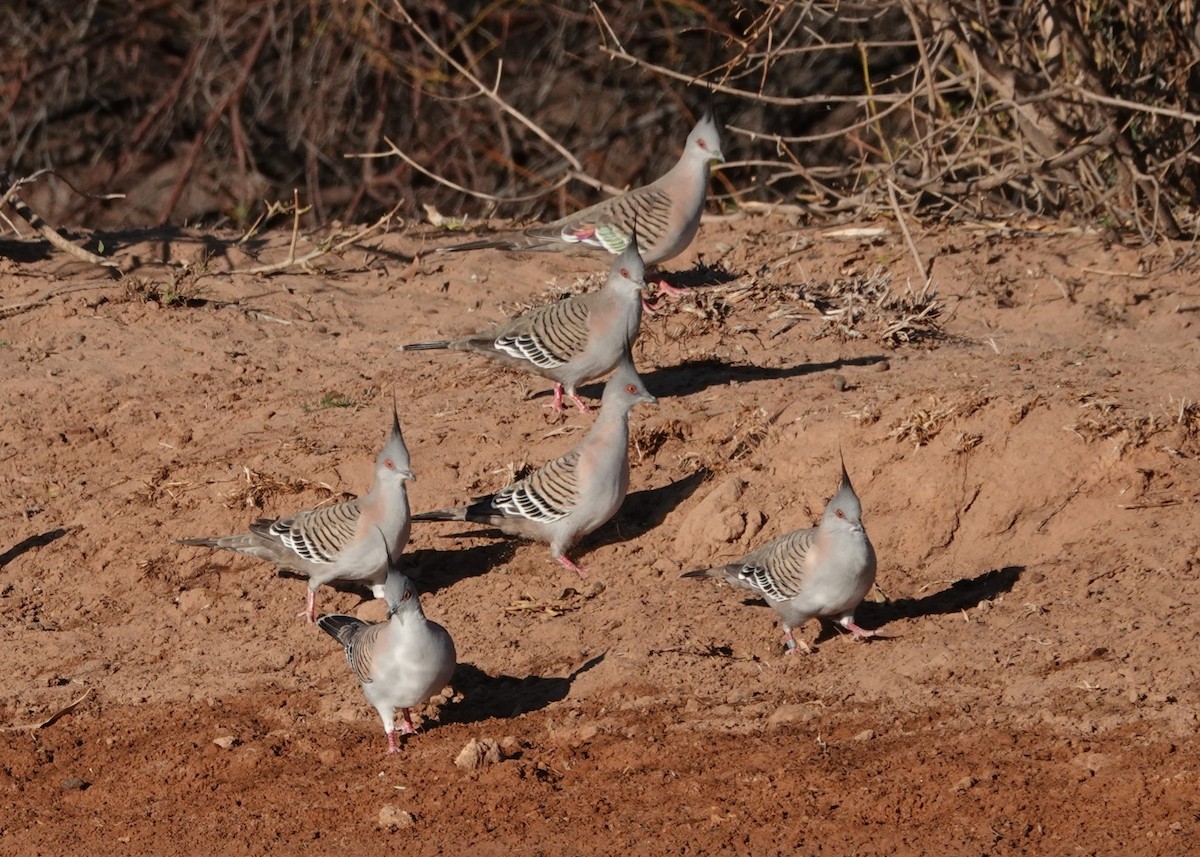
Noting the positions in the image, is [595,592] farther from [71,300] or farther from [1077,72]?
[1077,72]

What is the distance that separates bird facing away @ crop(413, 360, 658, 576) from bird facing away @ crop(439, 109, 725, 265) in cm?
174

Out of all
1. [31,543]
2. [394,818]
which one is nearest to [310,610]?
[31,543]

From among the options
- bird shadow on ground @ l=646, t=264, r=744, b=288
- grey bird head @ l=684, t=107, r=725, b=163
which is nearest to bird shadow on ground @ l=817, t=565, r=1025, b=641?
bird shadow on ground @ l=646, t=264, r=744, b=288

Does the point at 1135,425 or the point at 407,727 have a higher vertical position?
the point at 1135,425

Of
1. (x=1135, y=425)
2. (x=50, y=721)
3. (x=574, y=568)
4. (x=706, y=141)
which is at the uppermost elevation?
(x=706, y=141)

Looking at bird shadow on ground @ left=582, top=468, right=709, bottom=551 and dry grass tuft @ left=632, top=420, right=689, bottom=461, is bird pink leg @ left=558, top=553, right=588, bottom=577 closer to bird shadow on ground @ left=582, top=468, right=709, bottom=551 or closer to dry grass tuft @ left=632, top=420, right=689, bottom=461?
bird shadow on ground @ left=582, top=468, right=709, bottom=551

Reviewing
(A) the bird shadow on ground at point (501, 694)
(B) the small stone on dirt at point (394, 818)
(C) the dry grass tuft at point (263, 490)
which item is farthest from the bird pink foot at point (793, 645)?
(C) the dry grass tuft at point (263, 490)

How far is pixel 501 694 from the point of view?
6496 millimetres

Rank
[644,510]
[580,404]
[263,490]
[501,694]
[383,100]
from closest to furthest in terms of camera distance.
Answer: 1. [501,694]
2. [644,510]
3. [263,490]
4. [580,404]
5. [383,100]

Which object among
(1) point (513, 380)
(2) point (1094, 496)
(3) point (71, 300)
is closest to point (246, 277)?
(3) point (71, 300)

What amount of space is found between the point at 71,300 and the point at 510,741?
15.7ft

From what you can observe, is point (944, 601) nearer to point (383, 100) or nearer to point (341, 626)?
point (341, 626)

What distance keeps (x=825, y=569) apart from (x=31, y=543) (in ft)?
12.0

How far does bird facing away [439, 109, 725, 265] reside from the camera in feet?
29.5
